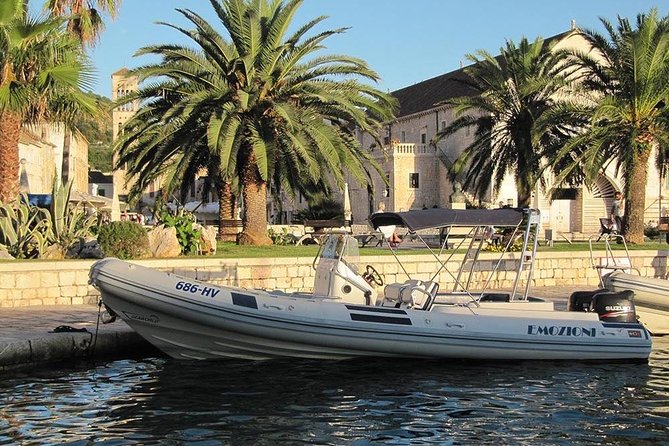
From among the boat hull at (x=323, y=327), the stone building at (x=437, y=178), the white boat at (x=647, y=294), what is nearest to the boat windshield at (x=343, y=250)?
the boat hull at (x=323, y=327)

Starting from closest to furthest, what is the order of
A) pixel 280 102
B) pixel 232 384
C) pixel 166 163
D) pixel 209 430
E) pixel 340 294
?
pixel 209 430
pixel 232 384
pixel 340 294
pixel 280 102
pixel 166 163

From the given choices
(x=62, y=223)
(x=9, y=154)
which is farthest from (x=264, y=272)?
(x=9, y=154)

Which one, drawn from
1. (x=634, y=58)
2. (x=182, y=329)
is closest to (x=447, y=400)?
(x=182, y=329)

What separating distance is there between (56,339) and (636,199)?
19.7m

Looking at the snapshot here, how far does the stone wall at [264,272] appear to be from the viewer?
55.0 feet

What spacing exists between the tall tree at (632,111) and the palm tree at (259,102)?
20.5ft

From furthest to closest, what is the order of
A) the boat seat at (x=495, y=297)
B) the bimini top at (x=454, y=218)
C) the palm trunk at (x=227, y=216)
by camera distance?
1. the palm trunk at (x=227, y=216)
2. the boat seat at (x=495, y=297)
3. the bimini top at (x=454, y=218)

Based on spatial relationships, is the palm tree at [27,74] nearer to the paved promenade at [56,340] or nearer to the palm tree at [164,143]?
the palm tree at [164,143]

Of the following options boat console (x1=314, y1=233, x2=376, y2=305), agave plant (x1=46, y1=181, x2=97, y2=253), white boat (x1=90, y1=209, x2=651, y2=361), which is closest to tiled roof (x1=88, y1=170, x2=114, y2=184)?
agave plant (x1=46, y1=181, x2=97, y2=253)

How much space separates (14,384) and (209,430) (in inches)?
134

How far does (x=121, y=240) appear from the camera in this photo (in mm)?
19328

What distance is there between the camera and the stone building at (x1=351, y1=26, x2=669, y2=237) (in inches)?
1970

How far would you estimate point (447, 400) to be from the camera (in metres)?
10.9

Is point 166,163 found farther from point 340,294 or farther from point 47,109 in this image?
point 340,294
